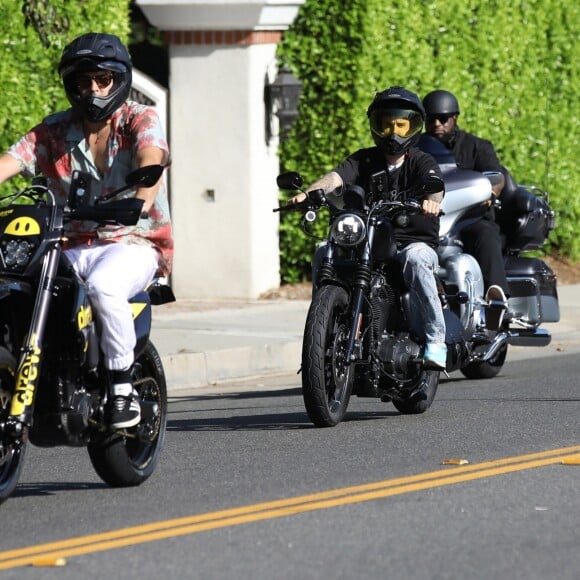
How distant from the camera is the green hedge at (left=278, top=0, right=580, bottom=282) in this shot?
17828 millimetres

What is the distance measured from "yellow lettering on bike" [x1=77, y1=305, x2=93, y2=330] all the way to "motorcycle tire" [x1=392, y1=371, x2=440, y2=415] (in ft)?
10.4

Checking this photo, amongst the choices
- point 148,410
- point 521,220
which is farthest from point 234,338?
point 148,410

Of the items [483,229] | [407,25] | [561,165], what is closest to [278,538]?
[483,229]

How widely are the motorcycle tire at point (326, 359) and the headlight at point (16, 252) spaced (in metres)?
2.42

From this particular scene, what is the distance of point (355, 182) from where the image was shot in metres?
9.65

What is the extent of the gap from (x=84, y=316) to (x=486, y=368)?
5.71m

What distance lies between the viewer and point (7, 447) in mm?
6551

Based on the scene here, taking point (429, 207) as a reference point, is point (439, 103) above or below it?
above

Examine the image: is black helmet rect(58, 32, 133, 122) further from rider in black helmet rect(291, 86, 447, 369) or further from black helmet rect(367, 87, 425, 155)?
black helmet rect(367, 87, 425, 155)

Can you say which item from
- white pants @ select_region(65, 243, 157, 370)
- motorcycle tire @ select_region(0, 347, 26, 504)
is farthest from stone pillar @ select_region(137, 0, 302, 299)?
motorcycle tire @ select_region(0, 347, 26, 504)

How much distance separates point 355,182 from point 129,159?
2639 mm

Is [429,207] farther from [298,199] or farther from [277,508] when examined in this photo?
[277,508]

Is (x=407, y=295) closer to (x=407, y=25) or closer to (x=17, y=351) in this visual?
(x=17, y=351)

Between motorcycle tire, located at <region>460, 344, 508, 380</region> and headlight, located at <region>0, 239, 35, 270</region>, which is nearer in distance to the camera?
headlight, located at <region>0, 239, 35, 270</region>
